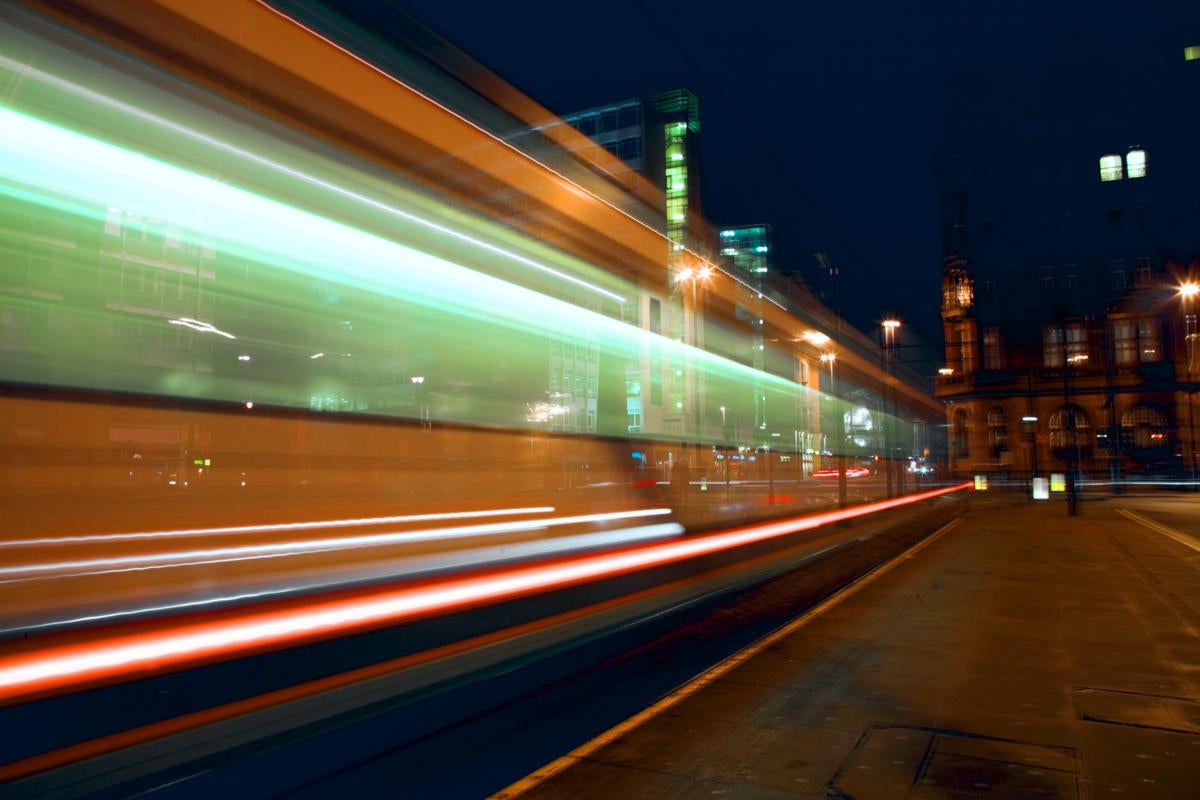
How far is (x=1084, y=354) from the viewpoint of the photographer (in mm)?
63281

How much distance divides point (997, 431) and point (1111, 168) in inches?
867

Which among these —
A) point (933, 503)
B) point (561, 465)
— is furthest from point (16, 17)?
point (933, 503)

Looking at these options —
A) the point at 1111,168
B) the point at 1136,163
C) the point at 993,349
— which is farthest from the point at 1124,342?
the point at 1111,168

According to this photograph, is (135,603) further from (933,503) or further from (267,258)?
(933,503)

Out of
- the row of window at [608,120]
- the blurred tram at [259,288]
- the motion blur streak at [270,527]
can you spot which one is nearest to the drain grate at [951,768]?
the motion blur streak at [270,527]

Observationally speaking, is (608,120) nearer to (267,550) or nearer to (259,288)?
(259,288)

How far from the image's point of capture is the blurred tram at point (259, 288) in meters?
4.35

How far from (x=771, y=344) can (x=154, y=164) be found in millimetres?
10603

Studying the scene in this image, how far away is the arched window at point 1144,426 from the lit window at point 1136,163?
18977 mm

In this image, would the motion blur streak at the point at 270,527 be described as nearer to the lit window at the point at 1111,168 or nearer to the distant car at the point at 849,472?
the distant car at the point at 849,472

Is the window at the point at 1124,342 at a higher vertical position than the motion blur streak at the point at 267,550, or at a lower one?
higher

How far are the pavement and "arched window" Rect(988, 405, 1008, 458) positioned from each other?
59363mm

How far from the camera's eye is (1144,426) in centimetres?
5881

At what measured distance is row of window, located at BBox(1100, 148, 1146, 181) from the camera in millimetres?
65375
